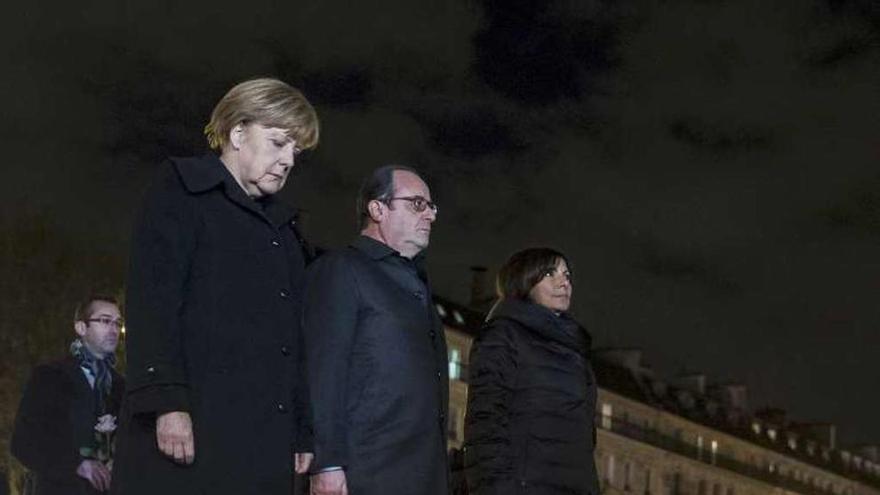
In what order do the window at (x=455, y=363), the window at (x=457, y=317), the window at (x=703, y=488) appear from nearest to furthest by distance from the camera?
the window at (x=455, y=363) < the window at (x=457, y=317) < the window at (x=703, y=488)

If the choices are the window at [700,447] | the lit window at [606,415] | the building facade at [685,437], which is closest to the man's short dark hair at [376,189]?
the building facade at [685,437]

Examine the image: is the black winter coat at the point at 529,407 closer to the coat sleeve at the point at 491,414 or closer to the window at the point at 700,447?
the coat sleeve at the point at 491,414

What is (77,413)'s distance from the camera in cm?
961

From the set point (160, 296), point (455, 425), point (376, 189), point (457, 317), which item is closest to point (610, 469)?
point (457, 317)

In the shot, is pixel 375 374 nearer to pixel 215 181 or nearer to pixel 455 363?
pixel 215 181

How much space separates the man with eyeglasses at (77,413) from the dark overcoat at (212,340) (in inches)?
144

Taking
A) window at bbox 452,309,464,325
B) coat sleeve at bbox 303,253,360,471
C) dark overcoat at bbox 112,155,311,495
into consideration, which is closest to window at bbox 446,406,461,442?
window at bbox 452,309,464,325

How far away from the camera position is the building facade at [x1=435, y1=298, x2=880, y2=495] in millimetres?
98562

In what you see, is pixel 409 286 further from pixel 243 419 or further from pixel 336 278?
pixel 243 419

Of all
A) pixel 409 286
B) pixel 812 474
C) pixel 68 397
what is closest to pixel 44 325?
pixel 68 397

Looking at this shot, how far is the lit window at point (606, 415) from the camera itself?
331ft

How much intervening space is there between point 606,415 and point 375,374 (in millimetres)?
95762

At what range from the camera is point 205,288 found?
590 centimetres

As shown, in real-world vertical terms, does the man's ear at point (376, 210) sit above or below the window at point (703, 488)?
below
